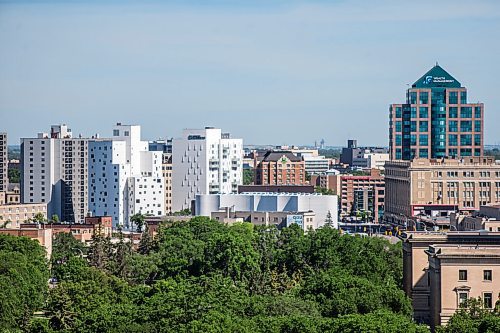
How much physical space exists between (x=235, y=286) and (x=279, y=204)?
75.2 metres

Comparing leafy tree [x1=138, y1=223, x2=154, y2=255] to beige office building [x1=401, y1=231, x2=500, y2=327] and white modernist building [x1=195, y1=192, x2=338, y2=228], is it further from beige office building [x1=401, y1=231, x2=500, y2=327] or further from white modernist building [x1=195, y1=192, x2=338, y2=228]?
beige office building [x1=401, y1=231, x2=500, y2=327]

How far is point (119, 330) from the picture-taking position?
70.9 metres

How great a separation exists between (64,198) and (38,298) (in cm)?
10962

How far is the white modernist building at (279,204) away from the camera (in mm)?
166875

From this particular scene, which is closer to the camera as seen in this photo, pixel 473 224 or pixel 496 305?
pixel 496 305

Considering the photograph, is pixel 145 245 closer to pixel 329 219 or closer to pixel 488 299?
pixel 329 219

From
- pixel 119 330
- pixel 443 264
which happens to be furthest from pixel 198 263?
pixel 119 330

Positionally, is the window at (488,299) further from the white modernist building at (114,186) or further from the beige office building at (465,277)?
the white modernist building at (114,186)

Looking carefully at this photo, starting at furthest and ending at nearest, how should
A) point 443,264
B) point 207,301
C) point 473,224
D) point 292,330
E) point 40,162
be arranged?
1. point 40,162
2. point 473,224
3. point 443,264
4. point 207,301
5. point 292,330

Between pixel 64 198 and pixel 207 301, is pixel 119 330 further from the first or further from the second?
pixel 64 198

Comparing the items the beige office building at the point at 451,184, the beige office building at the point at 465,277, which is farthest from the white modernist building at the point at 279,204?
the beige office building at the point at 465,277

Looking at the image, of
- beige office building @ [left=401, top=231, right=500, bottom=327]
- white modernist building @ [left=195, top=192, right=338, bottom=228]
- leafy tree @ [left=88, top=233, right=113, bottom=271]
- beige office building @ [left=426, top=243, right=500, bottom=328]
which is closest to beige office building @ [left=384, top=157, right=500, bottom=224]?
white modernist building @ [left=195, top=192, right=338, bottom=228]

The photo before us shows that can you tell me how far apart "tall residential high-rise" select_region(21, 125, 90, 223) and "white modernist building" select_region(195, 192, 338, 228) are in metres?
33.0

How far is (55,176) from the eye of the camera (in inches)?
7751
